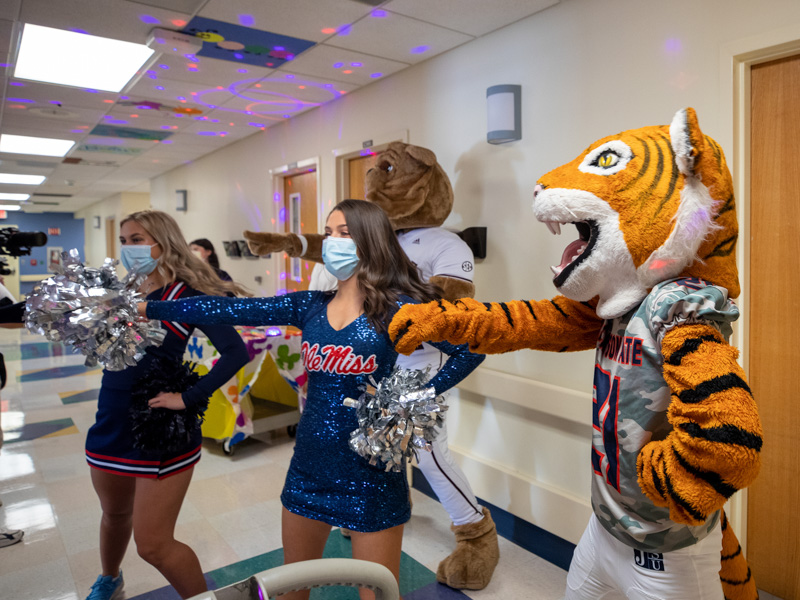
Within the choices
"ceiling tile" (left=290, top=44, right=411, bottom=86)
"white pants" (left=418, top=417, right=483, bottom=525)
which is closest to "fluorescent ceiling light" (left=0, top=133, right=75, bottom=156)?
"ceiling tile" (left=290, top=44, right=411, bottom=86)

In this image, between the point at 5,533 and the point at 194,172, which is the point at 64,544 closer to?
the point at 5,533

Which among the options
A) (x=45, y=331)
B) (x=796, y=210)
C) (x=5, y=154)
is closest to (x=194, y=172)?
(x=5, y=154)

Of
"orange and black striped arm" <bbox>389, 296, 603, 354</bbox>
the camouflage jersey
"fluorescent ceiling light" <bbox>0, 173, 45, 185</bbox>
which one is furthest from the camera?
"fluorescent ceiling light" <bbox>0, 173, 45, 185</bbox>

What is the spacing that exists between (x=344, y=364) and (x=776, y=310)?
1.61m

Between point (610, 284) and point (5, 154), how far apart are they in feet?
24.6

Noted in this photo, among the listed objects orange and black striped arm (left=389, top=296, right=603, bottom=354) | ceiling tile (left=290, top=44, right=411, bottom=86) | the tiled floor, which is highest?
ceiling tile (left=290, top=44, right=411, bottom=86)

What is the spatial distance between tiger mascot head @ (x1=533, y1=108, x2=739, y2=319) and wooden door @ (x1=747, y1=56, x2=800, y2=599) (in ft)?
3.81

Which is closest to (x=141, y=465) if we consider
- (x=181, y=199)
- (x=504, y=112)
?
(x=504, y=112)

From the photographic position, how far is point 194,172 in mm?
7176

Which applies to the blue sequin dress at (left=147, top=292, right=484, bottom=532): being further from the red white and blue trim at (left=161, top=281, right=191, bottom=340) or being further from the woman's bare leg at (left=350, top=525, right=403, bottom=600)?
the red white and blue trim at (left=161, top=281, right=191, bottom=340)

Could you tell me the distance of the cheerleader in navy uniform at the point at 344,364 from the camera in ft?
4.75

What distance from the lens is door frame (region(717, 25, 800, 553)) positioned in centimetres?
201

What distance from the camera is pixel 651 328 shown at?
41.7 inches

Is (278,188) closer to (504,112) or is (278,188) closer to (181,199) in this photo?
(181,199)
